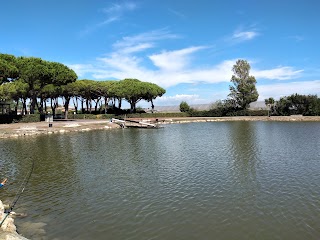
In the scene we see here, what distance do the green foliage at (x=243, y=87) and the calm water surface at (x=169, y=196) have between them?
223ft

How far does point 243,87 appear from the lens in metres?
91.1

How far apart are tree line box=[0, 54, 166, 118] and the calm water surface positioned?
103 ft

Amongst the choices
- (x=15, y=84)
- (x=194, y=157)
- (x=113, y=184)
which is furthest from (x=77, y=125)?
(x=113, y=184)

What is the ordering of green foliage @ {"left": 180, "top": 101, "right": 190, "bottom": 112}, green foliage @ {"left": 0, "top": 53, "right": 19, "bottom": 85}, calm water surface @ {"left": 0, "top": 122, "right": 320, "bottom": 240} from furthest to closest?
green foliage @ {"left": 180, "top": 101, "right": 190, "bottom": 112} → green foliage @ {"left": 0, "top": 53, "right": 19, "bottom": 85} → calm water surface @ {"left": 0, "top": 122, "right": 320, "bottom": 240}

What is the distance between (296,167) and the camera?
20.0 m

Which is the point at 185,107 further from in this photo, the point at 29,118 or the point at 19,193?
the point at 19,193

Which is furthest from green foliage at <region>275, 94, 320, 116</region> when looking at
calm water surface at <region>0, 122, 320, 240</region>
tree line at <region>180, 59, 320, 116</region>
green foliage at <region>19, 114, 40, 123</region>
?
green foliage at <region>19, 114, 40, 123</region>

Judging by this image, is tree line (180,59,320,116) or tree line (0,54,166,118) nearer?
tree line (0,54,166,118)

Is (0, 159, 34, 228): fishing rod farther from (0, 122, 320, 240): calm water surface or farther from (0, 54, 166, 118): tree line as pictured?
(0, 54, 166, 118): tree line

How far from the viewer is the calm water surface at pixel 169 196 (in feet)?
34.8

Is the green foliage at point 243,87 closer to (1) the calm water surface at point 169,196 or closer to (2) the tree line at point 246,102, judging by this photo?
(2) the tree line at point 246,102

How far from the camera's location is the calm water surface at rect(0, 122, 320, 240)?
34.8 feet

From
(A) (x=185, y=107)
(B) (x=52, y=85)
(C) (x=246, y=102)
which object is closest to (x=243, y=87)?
(C) (x=246, y=102)

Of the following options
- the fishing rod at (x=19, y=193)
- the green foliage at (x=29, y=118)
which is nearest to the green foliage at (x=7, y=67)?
the green foliage at (x=29, y=118)
